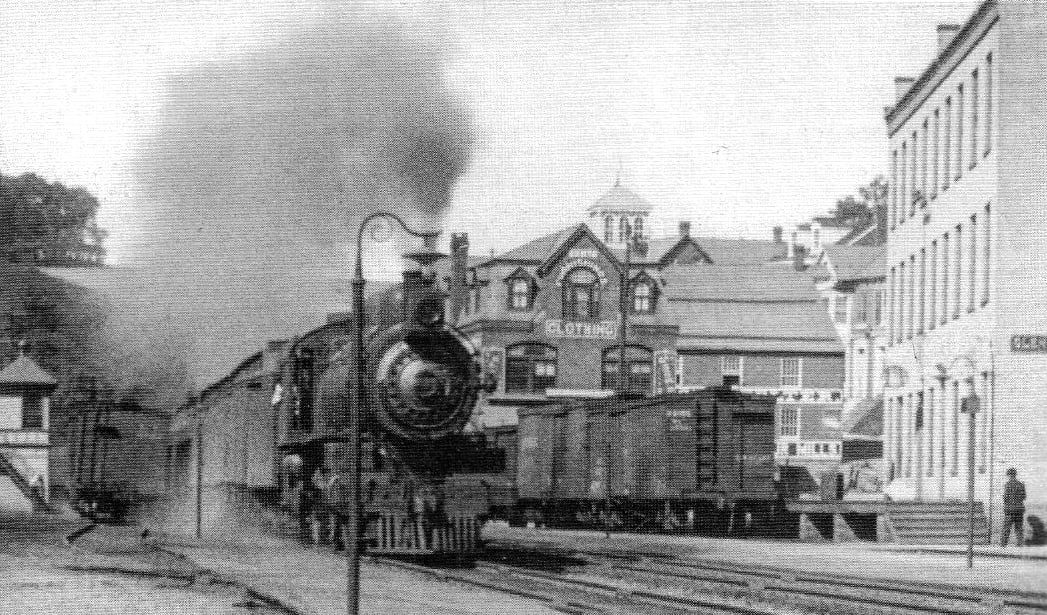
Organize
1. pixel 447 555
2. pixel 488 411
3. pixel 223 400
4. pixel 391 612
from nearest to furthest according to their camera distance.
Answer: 1. pixel 391 612
2. pixel 447 555
3. pixel 223 400
4. pixel 488 411

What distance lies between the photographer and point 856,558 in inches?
1209

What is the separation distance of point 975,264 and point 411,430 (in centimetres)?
1781

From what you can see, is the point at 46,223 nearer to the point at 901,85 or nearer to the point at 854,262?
the point at 901,85

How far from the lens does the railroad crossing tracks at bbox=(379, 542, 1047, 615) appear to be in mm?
20016

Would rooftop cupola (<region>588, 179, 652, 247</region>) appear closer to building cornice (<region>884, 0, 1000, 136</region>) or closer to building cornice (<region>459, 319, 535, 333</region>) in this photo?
building cornice (<region>459, 319, 535, 333</region>)

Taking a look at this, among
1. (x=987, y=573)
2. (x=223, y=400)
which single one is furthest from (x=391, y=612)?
(x=223, y=400)

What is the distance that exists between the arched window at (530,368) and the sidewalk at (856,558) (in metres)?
33.0

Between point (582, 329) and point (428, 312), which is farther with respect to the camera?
point (582, 329)

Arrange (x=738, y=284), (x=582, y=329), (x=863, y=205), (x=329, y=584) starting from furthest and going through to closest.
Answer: (x=863, y=205)
(x=738, y=284)
(x=582, y=329)
(x=329, y=584)

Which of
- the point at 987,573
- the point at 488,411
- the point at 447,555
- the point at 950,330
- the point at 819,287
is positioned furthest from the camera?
the point at 819,287

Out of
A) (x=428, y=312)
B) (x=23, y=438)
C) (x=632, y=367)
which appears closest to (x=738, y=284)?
(x=632, y=367)

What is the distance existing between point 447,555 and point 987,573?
9.08 m

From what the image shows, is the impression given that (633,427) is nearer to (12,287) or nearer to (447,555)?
(447,555)

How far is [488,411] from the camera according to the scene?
7356 cm
